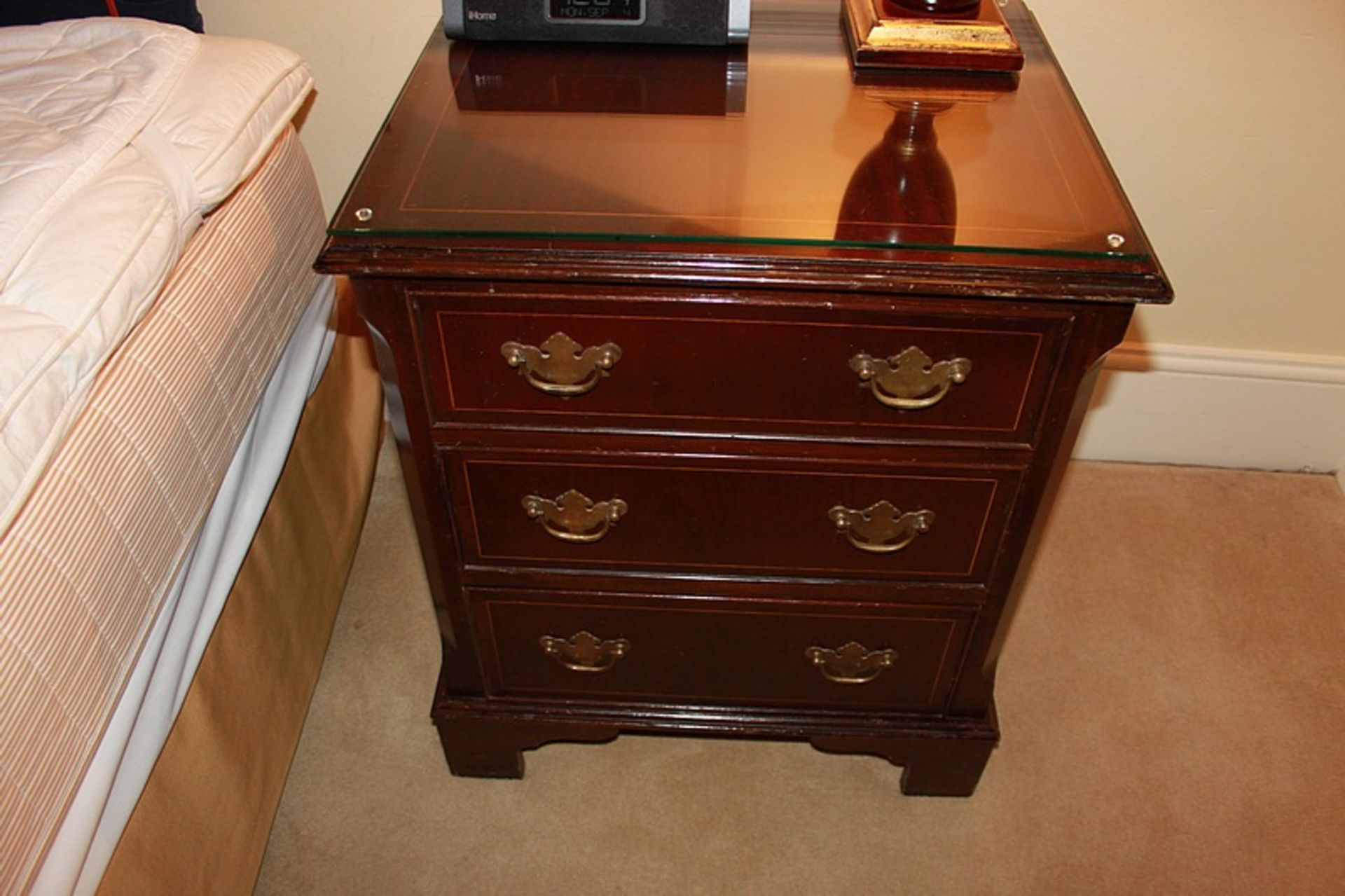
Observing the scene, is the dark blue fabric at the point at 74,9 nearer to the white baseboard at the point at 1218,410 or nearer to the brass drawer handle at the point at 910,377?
the brass drawer handle at the point at 910,377

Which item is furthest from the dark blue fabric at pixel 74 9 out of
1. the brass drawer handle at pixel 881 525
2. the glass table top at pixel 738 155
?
the brass drawer handle at pixel 881 525

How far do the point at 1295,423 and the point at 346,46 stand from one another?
1554mm

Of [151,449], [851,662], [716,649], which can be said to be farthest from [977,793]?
[151,449]

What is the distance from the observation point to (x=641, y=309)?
88 centimetres

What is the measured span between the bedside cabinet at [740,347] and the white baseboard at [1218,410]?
0.69 m

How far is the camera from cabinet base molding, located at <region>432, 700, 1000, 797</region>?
49.1 inches

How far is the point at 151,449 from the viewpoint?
930 mm

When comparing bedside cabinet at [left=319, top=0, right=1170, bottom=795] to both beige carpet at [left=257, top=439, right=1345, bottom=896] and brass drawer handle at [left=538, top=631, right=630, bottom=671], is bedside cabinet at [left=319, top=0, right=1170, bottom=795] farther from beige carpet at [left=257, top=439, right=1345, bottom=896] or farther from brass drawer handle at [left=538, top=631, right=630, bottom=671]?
beige carpet at [left=257, top=439, right=1345, bottom=896]

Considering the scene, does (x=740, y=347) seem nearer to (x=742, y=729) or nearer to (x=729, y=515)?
(x=729, y=515)

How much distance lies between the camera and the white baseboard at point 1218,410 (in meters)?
1.64

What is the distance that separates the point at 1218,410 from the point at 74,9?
1712 mm

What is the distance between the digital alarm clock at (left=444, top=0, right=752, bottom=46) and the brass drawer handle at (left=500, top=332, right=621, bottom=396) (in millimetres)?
393

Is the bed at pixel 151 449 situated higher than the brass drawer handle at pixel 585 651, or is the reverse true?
the bed at pixel 151 449

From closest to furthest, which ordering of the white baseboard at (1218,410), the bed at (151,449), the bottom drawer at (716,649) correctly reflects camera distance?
the bed at (151,449) < the bottom drawer at (716,649) < the white baseboard at (1218,410)
